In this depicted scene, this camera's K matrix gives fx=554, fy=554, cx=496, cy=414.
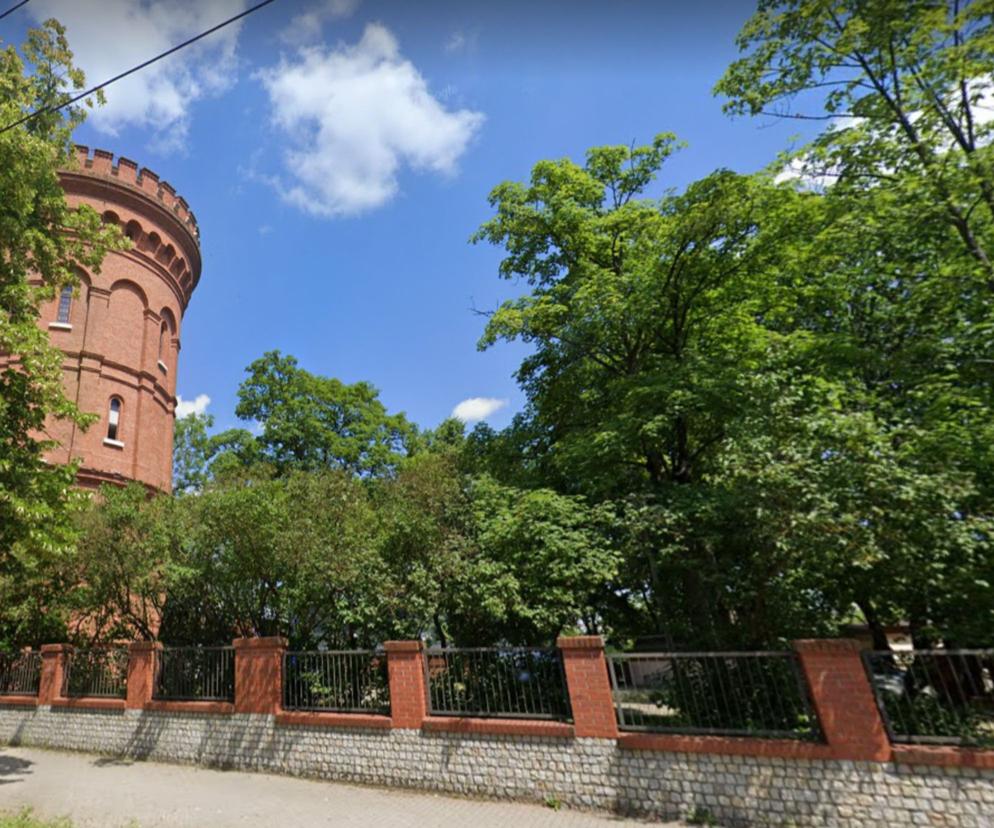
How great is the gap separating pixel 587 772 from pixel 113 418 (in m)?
19.5

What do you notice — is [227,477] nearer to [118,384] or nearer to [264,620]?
[264,620]

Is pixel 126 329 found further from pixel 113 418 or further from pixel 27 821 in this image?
pixel 27 821

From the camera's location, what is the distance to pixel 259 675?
9.81 meters

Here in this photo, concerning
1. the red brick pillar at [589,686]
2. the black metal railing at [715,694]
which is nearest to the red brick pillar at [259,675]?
the red brick pillar at [589,686]

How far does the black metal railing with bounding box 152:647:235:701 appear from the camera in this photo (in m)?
10.4

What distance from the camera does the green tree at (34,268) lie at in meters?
9.15

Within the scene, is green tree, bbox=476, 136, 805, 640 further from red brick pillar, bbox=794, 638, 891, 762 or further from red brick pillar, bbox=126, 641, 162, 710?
red brick pillar, bbox=126, 641, 162, 710

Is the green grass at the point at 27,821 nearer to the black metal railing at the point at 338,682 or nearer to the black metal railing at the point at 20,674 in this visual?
the black metal railing at the point at 338,682

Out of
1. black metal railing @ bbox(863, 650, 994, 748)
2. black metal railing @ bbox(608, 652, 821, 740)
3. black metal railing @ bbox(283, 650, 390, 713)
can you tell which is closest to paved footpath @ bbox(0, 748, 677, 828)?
black metal railing @ bbox(283, 650, 390, 713)

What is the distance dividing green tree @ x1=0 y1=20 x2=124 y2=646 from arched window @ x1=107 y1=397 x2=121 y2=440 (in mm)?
8801

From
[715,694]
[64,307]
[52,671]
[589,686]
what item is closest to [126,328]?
[64,307]

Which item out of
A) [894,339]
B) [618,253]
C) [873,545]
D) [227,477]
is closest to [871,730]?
[873,545]

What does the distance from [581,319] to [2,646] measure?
53.9 feet

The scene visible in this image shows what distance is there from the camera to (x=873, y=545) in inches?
244
